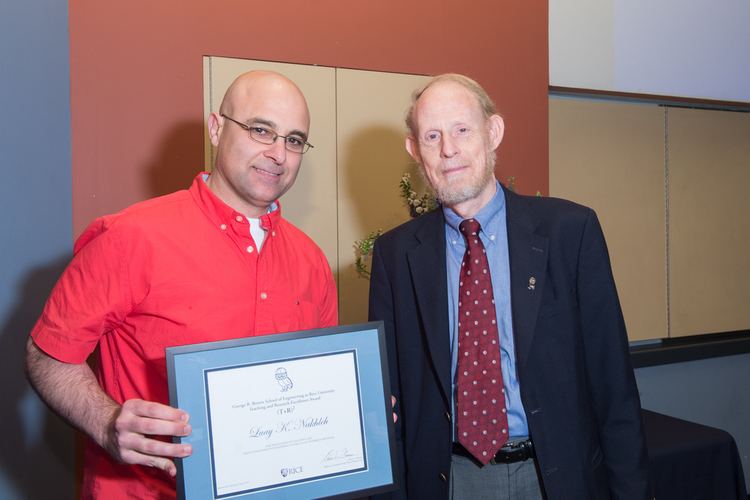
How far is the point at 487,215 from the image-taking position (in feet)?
6.36

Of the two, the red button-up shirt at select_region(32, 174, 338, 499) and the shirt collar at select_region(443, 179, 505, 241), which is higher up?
the shirt collar at select_region(443, 179, 505, 241)

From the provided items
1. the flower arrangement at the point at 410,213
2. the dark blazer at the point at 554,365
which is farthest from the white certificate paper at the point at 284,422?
the flower arrangement at the point at 410,213

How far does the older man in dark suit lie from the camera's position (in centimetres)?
176

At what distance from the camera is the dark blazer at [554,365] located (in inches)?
69.3

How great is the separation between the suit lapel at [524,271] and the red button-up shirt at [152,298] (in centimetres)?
66

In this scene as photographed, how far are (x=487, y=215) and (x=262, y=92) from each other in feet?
2.53

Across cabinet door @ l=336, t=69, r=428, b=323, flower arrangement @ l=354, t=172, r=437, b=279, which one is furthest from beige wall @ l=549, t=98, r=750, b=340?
flower arrangement @ l=354, t=172, r=437, b=279

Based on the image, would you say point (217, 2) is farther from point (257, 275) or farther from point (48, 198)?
point (257, 275)

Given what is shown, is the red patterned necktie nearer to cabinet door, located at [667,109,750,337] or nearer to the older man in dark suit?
the older man in dark suit

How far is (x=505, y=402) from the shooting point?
1775 millimetres

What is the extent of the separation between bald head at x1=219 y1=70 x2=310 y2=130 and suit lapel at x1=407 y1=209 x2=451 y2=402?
0.56 meters

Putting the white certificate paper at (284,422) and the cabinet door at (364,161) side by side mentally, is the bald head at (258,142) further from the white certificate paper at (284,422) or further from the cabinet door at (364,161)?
the cabinet door at (364,161)

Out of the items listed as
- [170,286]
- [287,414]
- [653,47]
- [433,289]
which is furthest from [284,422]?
[653,47]

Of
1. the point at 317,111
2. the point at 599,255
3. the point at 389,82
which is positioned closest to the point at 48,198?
the point at 317,111
